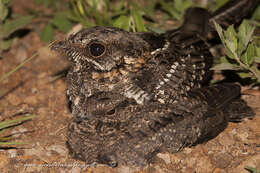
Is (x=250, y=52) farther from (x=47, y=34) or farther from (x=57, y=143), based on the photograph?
(x=47, y=34)

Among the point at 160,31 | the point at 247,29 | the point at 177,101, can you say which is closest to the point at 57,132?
the point at 177,101

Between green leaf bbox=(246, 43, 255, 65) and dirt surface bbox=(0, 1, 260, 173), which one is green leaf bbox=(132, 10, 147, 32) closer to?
dirt surface bbox=(0, 1, 260, 173)

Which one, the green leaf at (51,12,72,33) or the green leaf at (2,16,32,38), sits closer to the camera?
the green leaf at (2,16,32,38)

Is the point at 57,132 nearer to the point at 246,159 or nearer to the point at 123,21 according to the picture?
the point at 123,21

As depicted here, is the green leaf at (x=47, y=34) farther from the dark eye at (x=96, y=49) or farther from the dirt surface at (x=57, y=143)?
the dark eye at (x=96, y=49)

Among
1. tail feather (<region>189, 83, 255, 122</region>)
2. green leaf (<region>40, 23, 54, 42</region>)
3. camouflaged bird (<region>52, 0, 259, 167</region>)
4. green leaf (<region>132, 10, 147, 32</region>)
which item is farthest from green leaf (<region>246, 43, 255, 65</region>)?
green leaf (<region>40, 23, 54, 42</region>)

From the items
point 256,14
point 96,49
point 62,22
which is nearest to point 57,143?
point 96,49

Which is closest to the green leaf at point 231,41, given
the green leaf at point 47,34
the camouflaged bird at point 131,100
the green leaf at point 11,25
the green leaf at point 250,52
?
the green leaf at point 250,52
